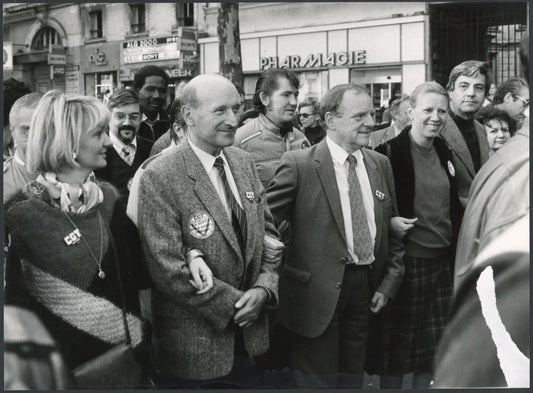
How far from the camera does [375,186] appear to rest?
3.84 metres

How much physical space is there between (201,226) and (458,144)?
1.70 metres

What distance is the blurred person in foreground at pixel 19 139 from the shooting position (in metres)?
3.11

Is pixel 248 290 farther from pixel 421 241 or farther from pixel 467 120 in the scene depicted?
pixel 467 120

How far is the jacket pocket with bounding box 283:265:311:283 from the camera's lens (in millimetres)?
3725

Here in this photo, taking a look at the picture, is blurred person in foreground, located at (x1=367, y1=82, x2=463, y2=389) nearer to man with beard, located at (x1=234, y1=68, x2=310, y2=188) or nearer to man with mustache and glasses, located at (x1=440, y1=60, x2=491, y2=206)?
man with mustache and glasses, located at (x1=440, y1=60, x2=491, y2=206)

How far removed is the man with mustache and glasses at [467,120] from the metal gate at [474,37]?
49cm

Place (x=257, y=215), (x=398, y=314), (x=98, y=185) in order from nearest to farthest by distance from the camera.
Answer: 1. (x=98, y=185)
2. (x=257, y=215)
3. (x=398, y=314)

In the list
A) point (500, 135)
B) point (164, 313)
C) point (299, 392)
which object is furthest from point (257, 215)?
point (500, 135)

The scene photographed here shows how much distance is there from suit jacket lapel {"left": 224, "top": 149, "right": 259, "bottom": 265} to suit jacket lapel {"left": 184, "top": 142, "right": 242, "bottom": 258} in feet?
0.22

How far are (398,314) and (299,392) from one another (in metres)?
0.87

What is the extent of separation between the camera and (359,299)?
3785mm

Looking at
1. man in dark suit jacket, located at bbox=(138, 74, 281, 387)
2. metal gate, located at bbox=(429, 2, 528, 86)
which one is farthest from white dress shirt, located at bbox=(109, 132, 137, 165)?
metal gate, located at bbox=(429, 2, 528, 86)

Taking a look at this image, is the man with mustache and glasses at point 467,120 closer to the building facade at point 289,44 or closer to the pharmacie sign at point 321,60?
the building facade at point 289,44

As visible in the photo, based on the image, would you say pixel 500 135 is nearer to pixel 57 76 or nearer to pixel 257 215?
pixel 257 215
